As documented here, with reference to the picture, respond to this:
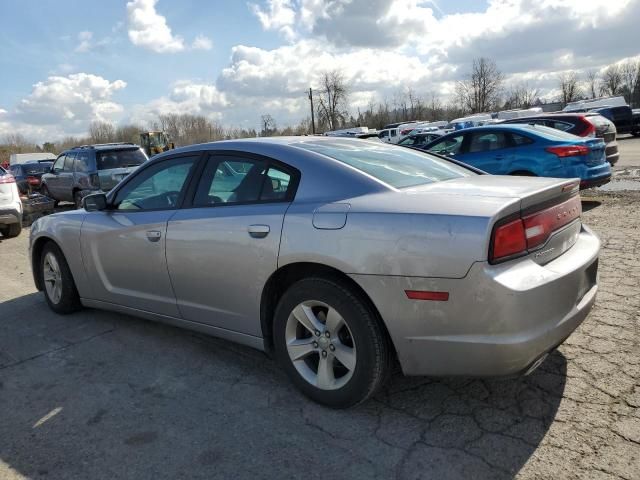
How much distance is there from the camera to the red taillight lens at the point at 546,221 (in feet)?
8.43

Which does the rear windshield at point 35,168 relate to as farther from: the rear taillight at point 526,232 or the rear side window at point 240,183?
the rear taillight at point 526,232

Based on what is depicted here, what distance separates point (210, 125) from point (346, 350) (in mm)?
95766

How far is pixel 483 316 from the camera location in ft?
7.83

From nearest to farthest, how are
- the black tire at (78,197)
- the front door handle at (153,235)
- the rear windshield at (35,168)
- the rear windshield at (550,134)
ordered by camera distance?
the front door handle at (153,235), the rear windshield at (550,134), the black tire at (78,197), the rear windshield at (35,168)

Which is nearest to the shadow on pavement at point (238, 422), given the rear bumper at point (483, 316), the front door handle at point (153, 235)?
the rear bumper at point (483, 316)

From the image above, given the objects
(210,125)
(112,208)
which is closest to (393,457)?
(112,208)

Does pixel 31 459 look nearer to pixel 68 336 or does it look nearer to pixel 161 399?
pixel 161 399

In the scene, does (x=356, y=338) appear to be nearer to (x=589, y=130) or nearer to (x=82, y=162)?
(x=589, y=130)

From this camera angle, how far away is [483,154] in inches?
350

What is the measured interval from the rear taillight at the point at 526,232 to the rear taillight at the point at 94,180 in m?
11.8

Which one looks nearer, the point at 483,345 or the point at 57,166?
the point at 483,345

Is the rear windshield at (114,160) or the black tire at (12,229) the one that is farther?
the rear windshield at (114,160)

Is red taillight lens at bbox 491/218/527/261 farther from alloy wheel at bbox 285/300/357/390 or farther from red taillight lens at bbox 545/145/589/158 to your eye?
red taillight lens at bbox 545/145/589/158

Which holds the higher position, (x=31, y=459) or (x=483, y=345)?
(x=483, y=345)
